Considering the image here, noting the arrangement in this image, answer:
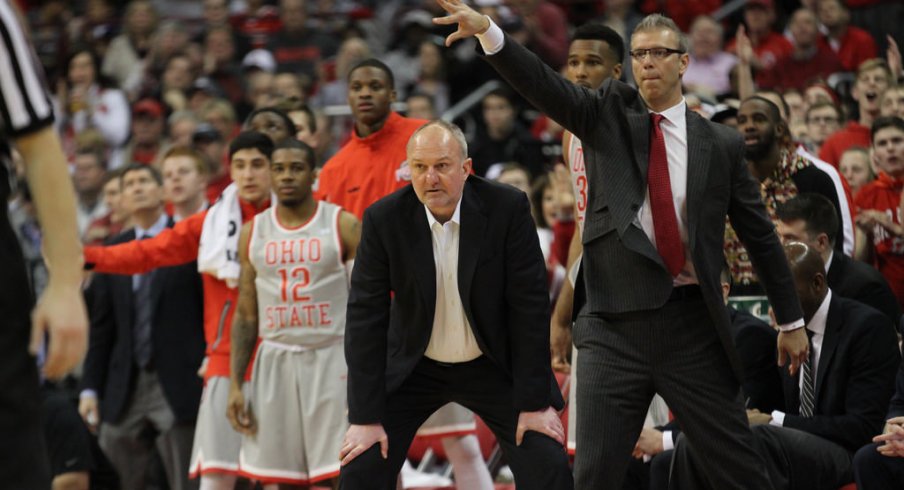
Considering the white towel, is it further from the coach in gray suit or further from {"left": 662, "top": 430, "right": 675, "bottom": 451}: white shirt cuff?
the coach in gray suit

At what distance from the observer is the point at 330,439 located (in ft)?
21.9

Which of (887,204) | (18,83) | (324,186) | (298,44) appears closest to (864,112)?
(887,204)

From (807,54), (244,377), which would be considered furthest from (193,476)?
(807,54)

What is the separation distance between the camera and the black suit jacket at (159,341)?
7684 millimetres

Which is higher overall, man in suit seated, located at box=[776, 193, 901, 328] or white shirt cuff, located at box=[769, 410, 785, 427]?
man in suit seated, located at box=[776, 193, 901, 328]

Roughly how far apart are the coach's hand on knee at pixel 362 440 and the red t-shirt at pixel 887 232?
3.24 metres

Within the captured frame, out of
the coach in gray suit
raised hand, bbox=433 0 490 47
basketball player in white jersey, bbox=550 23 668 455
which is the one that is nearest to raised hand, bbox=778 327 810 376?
the coach in gray suit

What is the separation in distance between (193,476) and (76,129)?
672 centimetres

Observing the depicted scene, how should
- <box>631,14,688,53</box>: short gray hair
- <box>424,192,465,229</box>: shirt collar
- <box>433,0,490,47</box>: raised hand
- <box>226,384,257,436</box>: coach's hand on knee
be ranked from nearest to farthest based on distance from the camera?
1. <box>433,0,490,47</box>: raised hand
2. <box>631,14,688,53</box>: short gray hair
3. <box>424,192,465,229</box>: shirt collar
4. <box>226,384,257,436</box>: coach's hand on knee

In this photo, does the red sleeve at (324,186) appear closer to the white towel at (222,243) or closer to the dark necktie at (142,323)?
the white towel at (222,243)

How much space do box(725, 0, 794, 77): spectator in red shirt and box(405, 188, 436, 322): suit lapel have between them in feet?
23.0

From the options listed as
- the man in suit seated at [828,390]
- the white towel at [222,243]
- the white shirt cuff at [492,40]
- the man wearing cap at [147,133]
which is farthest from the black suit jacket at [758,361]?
the man wearing cap at [147,133]

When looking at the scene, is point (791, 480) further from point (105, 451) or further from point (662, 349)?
point (105, 451)

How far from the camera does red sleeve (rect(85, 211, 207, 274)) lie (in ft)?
22.4
